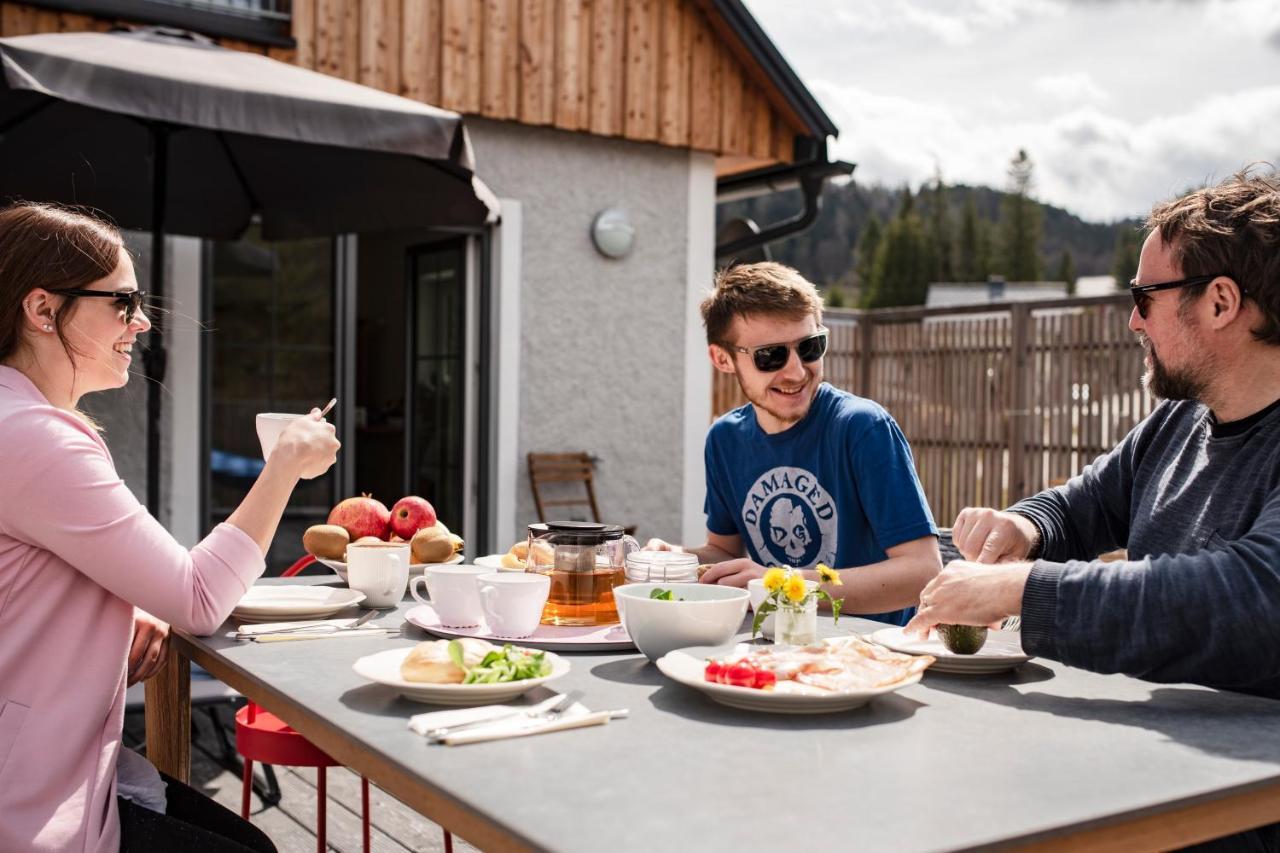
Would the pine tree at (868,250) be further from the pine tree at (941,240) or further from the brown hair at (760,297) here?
the brown hair at (760,297)

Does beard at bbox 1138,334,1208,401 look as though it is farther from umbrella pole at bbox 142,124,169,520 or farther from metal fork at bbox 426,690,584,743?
umbrella pole at bbox 142,124,169,520

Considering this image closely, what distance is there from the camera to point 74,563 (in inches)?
66.6

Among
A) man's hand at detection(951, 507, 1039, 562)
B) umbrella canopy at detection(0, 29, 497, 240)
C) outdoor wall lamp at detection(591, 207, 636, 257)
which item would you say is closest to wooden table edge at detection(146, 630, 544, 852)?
man's hand at detection(951, 507, 1039, 562)

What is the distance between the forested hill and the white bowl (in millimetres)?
68819

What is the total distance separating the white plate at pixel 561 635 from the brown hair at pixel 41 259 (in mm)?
735

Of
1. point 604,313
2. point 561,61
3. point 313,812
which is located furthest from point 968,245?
point 313,812

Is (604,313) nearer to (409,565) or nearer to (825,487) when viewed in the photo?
(825,487)

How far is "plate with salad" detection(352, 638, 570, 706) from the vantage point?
1510 mm

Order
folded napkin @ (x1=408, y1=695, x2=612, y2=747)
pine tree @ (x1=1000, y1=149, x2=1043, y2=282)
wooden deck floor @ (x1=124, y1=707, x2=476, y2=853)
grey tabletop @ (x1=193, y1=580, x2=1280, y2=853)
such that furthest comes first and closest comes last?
pine tree @ (x1=1000, y1=149, x2=1043, y2=282)
wooden deck floor @ (x1=124, y1=707, x2=476, y2=853)
folded napkin @ (x1=408, y1=695, x2=612, y2=747)
grey tabletop @ (x1=193, y1=580, x2=1280, y2=853)

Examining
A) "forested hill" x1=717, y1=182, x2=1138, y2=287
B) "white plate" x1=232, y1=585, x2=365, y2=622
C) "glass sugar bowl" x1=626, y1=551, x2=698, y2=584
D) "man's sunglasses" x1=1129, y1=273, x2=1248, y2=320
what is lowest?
"white plate" x1=232, y1=585, x2=365, y2=622

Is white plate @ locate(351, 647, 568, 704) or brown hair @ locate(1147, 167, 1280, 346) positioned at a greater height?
brown hair @ locate(1147, 167, 1280, 346)

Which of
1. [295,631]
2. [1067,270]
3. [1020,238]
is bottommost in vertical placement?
[295,631]

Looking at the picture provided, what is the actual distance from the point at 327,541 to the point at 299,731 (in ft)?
3.44

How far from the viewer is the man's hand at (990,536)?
83.3 inches
